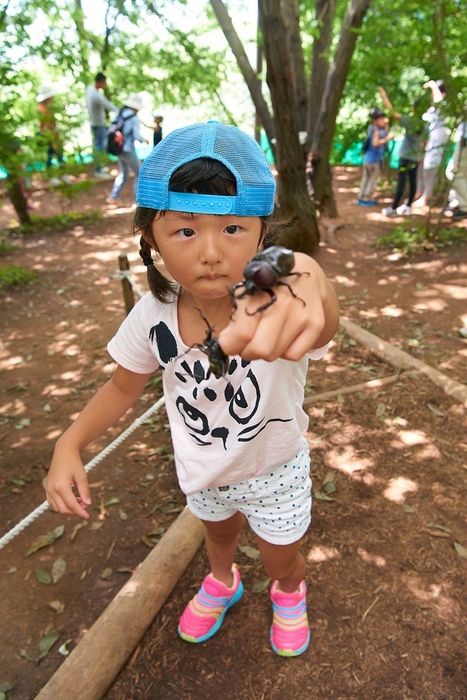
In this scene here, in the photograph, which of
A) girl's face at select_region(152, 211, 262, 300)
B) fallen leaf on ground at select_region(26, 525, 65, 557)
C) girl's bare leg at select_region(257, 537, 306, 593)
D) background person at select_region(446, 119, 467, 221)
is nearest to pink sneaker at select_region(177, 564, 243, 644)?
girl's bare leg at select_region(257, 537, 306, 593)

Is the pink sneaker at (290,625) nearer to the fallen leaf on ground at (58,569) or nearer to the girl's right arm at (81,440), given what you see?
the girl's right arm at (81,440)

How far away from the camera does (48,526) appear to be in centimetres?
335

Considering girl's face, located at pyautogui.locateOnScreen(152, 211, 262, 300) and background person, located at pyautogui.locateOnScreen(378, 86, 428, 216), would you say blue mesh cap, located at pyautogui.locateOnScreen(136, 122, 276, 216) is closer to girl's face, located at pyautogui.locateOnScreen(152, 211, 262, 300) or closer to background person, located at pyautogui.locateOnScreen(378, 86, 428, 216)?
girl's face, located at pyautogui.locateOnScreen(152, 211, 262, 300)

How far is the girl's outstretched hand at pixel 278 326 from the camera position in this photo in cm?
93

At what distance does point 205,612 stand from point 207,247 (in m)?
2.03

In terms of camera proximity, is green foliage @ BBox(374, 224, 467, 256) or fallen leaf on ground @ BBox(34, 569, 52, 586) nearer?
fallen leaf on ground @ BBox(34, 569, 52, 586)

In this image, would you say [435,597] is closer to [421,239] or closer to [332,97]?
[421,239]

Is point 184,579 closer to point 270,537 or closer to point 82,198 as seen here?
point 270,537

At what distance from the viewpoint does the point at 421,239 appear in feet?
25.9

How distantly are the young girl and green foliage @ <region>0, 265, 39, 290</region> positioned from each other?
6627 mm

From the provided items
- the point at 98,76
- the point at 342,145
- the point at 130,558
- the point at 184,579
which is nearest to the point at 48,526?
the point at 130,558

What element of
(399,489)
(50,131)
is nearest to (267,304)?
(399,489)

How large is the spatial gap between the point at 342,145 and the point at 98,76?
7.07 m

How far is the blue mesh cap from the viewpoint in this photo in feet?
4.18
